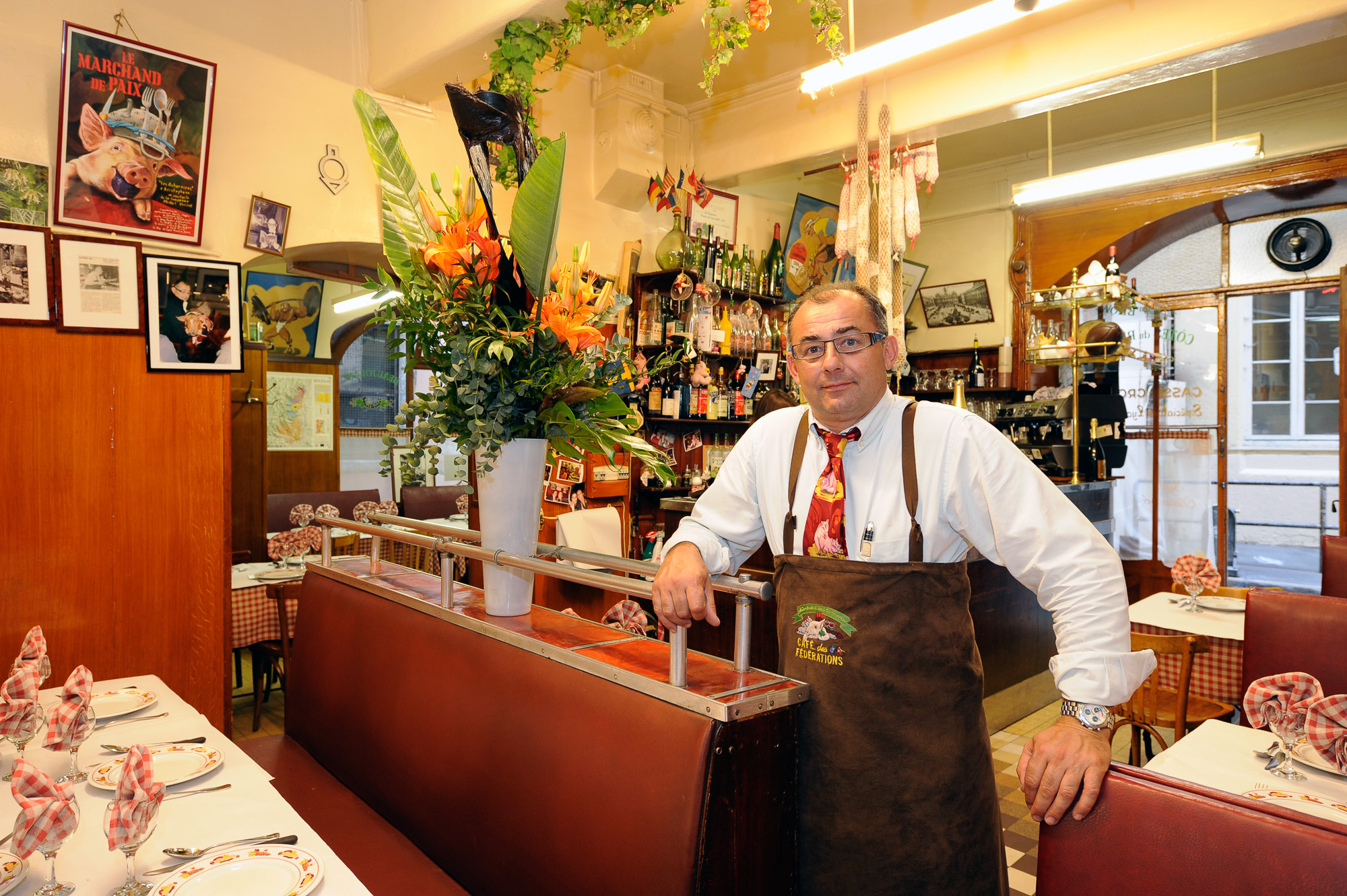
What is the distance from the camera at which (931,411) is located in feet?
5.72

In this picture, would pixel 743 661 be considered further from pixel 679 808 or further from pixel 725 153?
pixel 725 153

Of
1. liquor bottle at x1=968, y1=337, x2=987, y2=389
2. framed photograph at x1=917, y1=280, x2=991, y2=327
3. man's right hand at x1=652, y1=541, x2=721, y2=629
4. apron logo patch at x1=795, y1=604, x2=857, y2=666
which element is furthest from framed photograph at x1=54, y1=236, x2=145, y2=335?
framed photograph at x1=917, y1=280, x2=991, y2=327

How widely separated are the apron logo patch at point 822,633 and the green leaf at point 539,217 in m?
1.01

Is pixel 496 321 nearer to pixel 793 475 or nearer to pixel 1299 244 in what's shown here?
pixel 793 475

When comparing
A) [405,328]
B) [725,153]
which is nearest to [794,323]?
[405,328]

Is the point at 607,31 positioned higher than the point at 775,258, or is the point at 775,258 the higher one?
the point at 607,31

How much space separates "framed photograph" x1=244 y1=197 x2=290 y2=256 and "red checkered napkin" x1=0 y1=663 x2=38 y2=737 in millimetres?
2199

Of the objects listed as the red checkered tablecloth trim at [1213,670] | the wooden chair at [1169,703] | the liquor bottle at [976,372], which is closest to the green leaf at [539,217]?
the wooden chair at [1169,703]

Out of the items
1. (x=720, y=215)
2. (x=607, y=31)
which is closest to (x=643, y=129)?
(x=720, y=215)

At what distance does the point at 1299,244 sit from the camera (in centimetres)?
585

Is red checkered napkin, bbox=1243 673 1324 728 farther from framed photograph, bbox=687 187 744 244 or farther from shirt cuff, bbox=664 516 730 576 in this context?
framed photograph, bbox=687 187 744 244

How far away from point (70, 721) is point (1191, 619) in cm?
402

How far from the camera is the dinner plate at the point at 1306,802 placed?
160 cm

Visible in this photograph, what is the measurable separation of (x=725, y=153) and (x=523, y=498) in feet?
13.0
